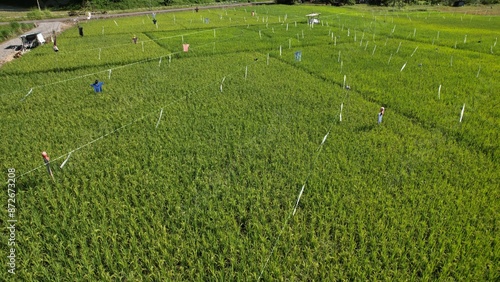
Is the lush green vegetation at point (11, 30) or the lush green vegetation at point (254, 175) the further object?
the lush green vegetation at point (11, 30)

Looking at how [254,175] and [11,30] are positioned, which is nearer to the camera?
[254,175]

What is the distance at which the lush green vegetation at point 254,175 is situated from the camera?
378cm

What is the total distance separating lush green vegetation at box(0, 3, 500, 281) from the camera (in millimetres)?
3781

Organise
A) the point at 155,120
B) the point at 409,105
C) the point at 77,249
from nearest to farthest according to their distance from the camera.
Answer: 1. the point at 77,249
2. the point at 155,120
3. the point at 409,105

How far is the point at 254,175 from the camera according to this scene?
5.46m

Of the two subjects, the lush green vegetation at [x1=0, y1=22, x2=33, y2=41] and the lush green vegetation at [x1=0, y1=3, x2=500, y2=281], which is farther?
the lush green vegetation at [x1=0, y1=22, x2=33, y2=41]

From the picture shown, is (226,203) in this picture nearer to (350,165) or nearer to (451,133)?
(350,165)

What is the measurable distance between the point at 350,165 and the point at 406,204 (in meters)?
1.29

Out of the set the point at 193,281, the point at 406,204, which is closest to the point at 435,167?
the point at 406,204

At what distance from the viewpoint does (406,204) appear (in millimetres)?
4688

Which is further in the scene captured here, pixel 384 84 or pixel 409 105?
pixel 384 84

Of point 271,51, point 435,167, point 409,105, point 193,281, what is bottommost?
point 193,281

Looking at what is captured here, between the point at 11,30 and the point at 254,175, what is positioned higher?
the point at 11,30

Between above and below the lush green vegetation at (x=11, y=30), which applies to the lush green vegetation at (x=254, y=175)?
below
